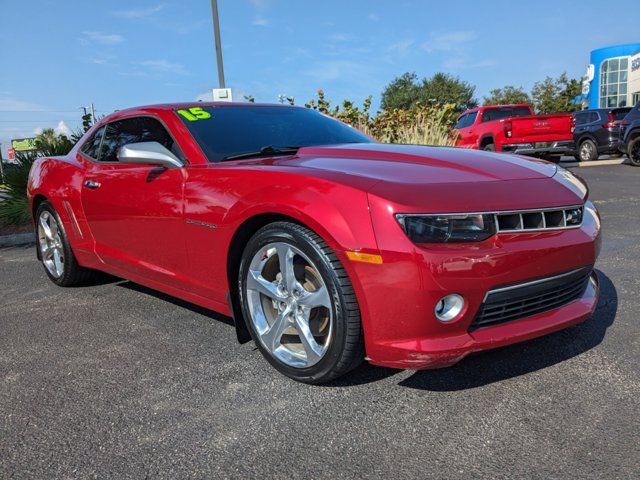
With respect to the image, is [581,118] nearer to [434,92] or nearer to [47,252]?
[47,252]

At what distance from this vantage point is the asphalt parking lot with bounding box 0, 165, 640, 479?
77.9 inches

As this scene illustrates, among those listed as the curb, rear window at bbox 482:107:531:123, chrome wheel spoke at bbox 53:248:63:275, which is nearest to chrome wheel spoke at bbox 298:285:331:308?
chrome wheel spoke at bbox 53:248:63:275

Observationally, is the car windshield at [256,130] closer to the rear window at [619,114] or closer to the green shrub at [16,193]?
the green shrub at [16,193]

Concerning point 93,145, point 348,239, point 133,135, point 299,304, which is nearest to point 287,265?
point 299,304

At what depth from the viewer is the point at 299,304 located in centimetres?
255

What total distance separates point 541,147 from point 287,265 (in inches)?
460

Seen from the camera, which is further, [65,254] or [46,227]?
[46,227]

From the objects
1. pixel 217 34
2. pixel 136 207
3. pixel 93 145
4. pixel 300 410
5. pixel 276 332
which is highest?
pixel 217 34

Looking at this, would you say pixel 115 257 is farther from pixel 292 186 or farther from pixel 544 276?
pixel 544 276

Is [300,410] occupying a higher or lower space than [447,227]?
lower

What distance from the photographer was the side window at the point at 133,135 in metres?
3.41

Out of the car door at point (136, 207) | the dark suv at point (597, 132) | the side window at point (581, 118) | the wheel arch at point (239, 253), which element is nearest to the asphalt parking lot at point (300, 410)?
the wheel arch at point (239, 253)

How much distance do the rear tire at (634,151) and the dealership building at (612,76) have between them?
116 ft

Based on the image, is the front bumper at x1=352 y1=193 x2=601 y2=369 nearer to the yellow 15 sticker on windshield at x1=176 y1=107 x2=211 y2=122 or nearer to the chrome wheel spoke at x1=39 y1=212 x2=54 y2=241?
the yellow 15 sticker on windshield at x1=176 y1=107 x2=211 y2=122
